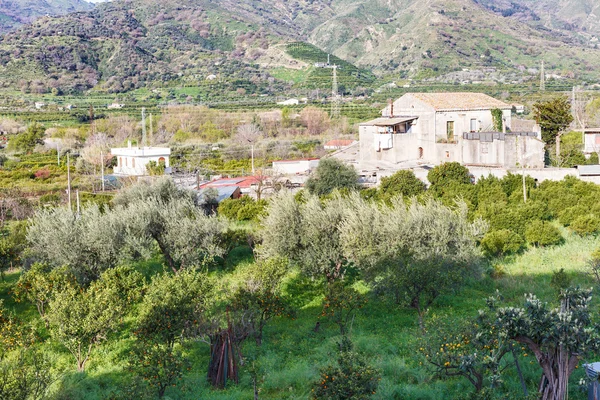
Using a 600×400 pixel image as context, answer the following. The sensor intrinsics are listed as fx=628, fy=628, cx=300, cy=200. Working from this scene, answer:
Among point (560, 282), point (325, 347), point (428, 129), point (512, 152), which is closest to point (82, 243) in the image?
point (325, 347)

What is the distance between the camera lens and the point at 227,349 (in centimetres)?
1513

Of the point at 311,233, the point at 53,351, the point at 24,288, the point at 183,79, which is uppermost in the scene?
the point at 183,79

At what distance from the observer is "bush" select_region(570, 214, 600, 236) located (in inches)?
946

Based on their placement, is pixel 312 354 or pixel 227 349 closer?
pixel 227 349

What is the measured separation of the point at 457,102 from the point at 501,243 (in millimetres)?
20281

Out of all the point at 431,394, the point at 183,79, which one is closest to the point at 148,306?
the point at 431,394

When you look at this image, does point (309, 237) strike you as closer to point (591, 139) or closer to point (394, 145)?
point (394, 145)

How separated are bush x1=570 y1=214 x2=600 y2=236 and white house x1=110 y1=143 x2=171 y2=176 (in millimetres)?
33138

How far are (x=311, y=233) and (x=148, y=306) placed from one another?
6.39 m

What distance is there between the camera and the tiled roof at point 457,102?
40.8 m

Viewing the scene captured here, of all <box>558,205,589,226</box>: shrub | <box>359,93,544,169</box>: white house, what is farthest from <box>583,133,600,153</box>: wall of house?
<box>558,205,589,226</box>: shrub

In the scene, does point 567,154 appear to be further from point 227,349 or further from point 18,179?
point 18,179

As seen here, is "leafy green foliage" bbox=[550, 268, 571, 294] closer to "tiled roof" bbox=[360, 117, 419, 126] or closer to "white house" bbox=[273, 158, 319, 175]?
"tiled roof" bbox=[360, 117, 419, 126]

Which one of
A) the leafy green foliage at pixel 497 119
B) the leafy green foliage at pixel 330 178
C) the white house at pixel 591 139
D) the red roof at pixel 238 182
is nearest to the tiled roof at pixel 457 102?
the leafy green foliage at pixel 497 119
